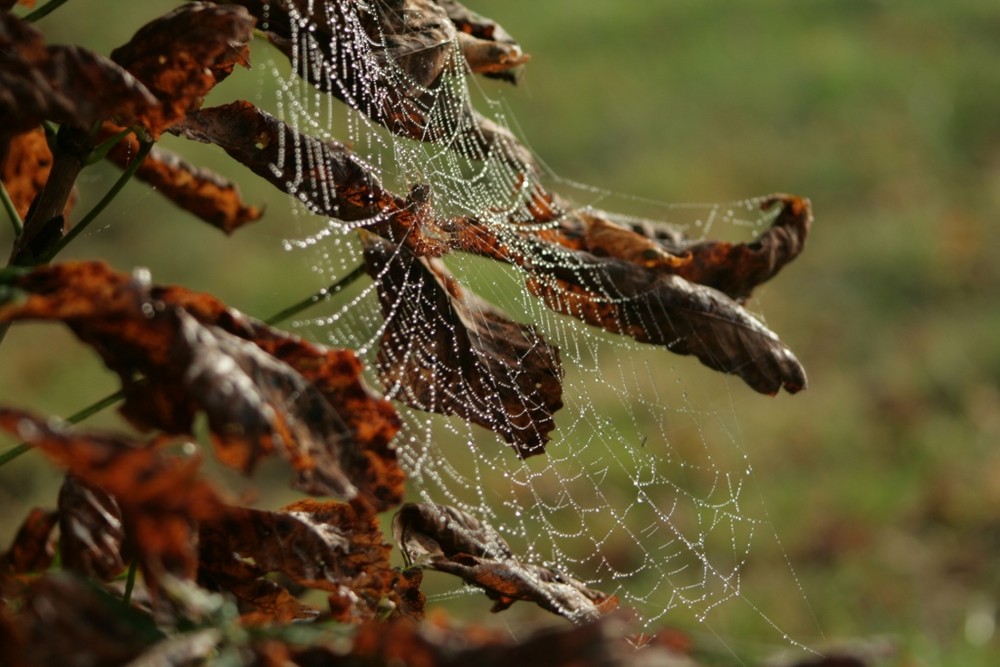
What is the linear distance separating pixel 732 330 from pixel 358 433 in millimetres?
577

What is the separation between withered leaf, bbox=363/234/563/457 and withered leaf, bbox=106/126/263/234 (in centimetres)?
32

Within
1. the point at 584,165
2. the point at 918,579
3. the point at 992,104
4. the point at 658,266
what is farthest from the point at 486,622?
the point at 992,104

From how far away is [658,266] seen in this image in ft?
4.14

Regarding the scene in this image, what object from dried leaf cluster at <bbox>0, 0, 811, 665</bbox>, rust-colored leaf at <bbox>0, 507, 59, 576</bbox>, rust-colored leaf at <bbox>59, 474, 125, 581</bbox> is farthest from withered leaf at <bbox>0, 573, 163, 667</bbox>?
rust-colored leaf at <bbox>0, 507, 59, 576</bbox>

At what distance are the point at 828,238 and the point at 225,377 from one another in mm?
3588

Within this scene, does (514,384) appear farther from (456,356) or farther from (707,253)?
(707,253)

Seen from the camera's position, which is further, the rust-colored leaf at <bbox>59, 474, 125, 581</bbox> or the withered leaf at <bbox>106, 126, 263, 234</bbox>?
the withered leaf at <bbox>106, 126, 263, 234</bbox>

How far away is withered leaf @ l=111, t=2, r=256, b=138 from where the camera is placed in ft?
2.63

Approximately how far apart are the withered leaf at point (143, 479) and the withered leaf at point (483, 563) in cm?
38

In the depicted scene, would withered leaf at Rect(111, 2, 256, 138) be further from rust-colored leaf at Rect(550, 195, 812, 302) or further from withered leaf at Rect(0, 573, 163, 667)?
rust-colored leaf at Rect(550, 195, 812, 302)

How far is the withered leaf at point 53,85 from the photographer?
28.1 inches

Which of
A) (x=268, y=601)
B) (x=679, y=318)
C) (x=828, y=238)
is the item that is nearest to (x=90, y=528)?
(x=268, y=601)

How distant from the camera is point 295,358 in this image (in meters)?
0.73

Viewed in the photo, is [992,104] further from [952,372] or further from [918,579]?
[918,579]
